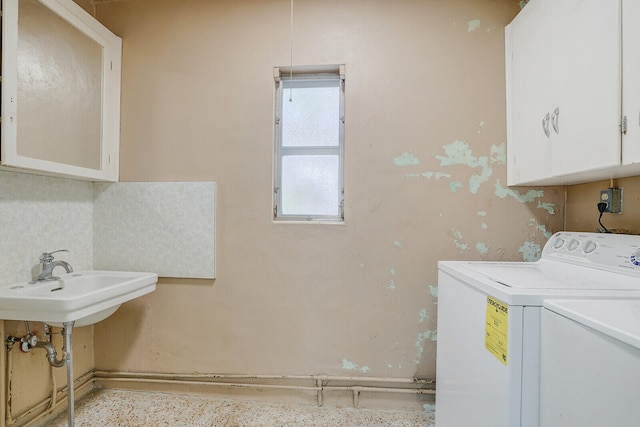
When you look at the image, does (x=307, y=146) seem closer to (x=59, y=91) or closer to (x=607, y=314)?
(x=59, y=91)

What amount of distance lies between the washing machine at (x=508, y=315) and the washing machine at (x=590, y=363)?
4cm

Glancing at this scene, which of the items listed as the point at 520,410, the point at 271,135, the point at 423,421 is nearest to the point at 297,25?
the point at 271,135

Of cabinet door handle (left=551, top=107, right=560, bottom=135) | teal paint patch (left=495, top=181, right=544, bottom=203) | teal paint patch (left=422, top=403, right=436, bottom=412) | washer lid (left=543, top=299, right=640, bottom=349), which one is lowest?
teal paint patch (left=422, top=403, right=436, bottom=412)

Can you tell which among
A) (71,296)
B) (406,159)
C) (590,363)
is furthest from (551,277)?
(71,296)

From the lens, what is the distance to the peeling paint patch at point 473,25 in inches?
70.6

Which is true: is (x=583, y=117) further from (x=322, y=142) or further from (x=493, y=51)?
(x=322, y=142)

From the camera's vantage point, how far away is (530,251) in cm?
177

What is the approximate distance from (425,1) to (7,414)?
3179mm

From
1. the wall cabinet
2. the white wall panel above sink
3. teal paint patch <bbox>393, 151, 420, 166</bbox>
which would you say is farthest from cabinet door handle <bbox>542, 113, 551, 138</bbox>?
the white wall panel above sink

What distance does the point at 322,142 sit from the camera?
6.44ft

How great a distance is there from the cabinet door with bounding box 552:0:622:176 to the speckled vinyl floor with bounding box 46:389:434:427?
5.15 ft

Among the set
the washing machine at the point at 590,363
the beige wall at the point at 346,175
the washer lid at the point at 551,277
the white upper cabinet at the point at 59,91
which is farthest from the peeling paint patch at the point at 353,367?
the white upper cabinet at the point at 59,91

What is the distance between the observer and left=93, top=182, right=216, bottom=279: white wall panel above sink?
1.90 meters

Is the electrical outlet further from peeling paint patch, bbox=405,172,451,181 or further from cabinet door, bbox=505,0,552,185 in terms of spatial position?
peeling paint patch, bbox=405,172,451,181
